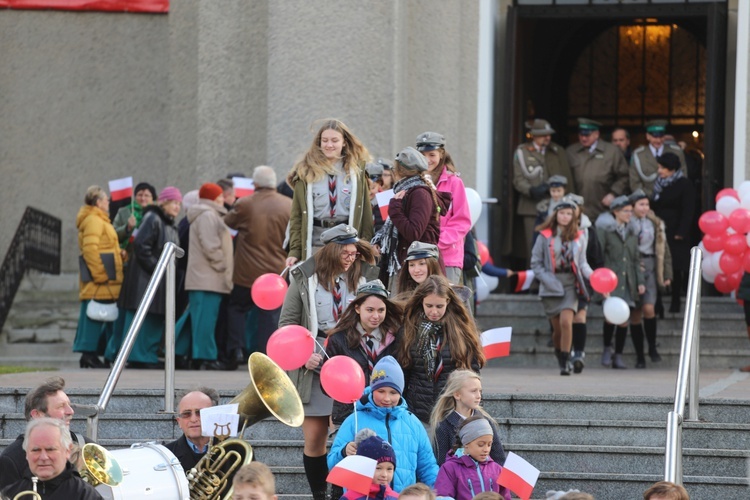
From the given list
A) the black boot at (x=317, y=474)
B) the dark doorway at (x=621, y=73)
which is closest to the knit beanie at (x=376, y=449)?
the black boot at (x=317, y=474)

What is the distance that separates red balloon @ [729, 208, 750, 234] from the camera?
46.0 ft

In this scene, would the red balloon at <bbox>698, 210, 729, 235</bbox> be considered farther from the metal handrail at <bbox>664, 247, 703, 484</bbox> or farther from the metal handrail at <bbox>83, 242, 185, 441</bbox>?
the metal handrail at <bbox>83, 242, 185, 441</bbox>

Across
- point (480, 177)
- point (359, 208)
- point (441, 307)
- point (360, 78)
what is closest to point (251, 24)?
point (360, 78)

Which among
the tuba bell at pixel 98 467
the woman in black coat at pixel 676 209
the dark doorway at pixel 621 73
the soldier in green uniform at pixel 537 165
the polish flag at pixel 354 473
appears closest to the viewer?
the tuba bell at pixel 98 467

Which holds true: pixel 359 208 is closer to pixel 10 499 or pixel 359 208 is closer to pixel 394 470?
pixel 394 470

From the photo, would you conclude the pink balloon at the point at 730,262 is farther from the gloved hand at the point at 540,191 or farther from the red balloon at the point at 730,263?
the gloved hand at the point at 540,191

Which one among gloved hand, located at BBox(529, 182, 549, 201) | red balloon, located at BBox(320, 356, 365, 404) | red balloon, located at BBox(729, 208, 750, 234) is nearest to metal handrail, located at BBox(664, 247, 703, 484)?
red balloon, located at BBox(320, 356, 365, 404)

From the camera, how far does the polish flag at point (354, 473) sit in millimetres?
8375

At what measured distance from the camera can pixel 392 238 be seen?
10.9 meters

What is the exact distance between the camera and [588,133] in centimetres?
1695

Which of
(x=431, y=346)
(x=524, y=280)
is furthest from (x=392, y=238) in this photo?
(x=524, y=280)

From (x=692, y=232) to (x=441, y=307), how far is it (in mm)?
8197

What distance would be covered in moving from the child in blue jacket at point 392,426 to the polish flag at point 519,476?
1.73ft

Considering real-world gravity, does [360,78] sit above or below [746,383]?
above
